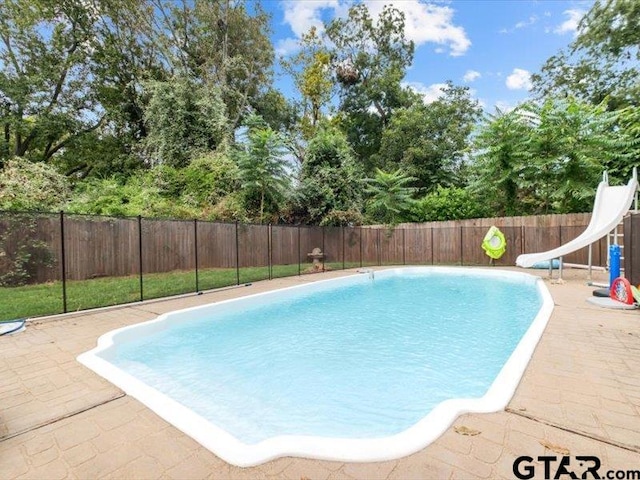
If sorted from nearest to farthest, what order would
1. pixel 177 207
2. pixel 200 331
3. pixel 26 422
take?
pixel 26 422
pixel 200 331
pixel 177 207

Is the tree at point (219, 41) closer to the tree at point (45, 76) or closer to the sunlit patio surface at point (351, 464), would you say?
the tree at point (45, 76)

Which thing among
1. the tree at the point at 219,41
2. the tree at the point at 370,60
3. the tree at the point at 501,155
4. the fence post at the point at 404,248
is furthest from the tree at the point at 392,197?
the tree at the point at 219,41

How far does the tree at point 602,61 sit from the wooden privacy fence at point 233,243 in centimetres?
681

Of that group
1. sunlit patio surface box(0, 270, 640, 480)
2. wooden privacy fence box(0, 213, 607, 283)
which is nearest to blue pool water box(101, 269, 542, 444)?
sunlit patio surface box(0, 270, 640, 480)

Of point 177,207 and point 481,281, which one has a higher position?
point 177,207

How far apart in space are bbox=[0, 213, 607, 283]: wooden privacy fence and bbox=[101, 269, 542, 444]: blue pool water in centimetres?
246

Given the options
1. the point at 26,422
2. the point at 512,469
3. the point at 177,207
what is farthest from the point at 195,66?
the point at 512,469

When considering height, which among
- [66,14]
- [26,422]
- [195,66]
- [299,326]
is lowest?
[299,326]

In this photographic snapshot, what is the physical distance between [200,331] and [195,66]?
1588cm

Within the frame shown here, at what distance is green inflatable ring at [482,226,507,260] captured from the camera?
1210 centimetres

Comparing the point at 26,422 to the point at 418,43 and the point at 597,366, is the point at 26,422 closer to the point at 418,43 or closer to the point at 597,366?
the point at 597,366

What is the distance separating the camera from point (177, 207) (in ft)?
37.8

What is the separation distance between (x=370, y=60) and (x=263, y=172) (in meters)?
12.5

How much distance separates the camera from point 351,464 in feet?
5.92
